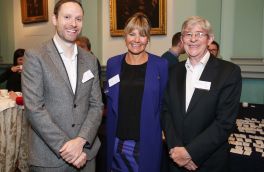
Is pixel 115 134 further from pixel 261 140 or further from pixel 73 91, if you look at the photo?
pixel 261 140

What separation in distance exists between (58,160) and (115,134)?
0.49 meters

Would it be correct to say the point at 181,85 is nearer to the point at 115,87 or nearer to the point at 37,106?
the point at 115,87

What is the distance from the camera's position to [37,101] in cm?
166

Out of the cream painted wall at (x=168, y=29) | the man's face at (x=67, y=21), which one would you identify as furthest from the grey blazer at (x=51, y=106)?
the cream painted wall at (x=168, y=29)

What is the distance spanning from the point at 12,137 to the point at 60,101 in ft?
6.06

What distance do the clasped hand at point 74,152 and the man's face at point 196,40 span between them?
0.90 m

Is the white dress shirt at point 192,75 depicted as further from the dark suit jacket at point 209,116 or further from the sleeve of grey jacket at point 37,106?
the sleeve of grey jacket at point 37,106

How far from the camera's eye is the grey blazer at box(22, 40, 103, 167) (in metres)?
1.65

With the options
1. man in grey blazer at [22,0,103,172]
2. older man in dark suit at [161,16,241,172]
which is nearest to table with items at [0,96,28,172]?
man in grey blazer at [22,0,103,172]

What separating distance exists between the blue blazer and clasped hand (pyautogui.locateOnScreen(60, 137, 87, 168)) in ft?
1.27

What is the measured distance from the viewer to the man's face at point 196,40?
5.98 ft

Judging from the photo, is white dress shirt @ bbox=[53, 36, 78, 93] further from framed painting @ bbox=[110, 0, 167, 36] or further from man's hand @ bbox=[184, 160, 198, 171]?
framed painting @ bbox=[110, 0, 167, 36]

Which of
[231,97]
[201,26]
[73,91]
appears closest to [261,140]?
[231,97]

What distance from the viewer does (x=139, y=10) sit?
15.1 feet
